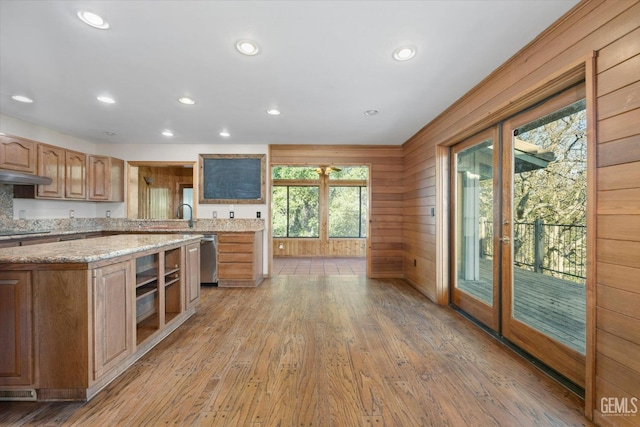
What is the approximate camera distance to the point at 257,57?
211cm

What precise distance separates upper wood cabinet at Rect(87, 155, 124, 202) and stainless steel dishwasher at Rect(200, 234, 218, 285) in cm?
196

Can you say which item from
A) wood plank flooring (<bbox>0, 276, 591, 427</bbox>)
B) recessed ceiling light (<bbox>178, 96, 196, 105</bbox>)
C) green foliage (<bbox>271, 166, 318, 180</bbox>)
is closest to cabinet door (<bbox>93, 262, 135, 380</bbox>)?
wood plank flooring (<bbox>0, 276, 591, 427</bbox>)

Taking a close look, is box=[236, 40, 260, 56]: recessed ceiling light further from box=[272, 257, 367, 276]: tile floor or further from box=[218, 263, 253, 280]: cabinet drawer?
box=[272, 257, 367, 276]: tile floor

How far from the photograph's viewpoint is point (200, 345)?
7.66ft

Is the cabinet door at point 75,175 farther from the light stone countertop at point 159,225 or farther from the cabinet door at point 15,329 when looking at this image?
the cabinet door at point 15,329

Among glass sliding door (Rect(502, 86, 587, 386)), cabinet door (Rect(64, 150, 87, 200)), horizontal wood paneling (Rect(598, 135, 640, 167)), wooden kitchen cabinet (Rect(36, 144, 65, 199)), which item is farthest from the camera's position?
cabinet door (Rect(64, 150, 87, 200))

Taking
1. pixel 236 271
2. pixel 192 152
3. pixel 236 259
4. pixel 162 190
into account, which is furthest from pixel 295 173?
pixel 236 271

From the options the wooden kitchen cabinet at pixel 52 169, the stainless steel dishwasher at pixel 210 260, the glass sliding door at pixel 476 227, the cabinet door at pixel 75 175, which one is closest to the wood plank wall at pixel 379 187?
the glass sliding door at pixel 476 227

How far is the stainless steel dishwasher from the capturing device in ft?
13.8

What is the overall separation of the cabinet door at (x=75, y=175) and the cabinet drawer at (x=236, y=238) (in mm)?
2322

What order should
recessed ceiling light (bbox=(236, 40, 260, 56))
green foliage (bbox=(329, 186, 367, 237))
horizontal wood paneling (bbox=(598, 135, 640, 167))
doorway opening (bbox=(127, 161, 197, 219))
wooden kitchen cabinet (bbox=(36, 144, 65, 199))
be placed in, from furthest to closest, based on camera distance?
green foliage (bbox=(329, 186, 367, 237)), doorway opening (bbox=(127, 161, 197, 219)), wooden kitchen cabinet (bbox=(36, 144, 65, 199)), recessed ceiling light (bbox=(236, 40, 260, 56)), horizontal wood paneling (bbox=(598, 135, 640, 167))

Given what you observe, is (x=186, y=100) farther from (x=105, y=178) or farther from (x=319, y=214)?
(x=319, y=214)

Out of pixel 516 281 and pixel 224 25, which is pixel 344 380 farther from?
pixel 224 25

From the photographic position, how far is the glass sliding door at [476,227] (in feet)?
8.51
